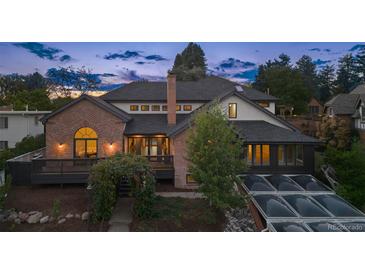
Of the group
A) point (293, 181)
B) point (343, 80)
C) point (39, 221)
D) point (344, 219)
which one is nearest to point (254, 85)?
point (343, 80)

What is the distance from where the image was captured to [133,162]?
12.9 meters

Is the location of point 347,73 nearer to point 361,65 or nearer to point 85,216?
point 361,65

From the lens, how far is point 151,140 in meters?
19.7

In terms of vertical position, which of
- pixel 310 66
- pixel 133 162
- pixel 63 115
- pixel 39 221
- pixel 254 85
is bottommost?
pixel 39 221

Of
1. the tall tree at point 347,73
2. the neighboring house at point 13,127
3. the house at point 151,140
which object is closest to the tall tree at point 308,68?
the tall tree at point 347,73

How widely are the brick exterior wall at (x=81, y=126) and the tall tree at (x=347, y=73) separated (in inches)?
1629

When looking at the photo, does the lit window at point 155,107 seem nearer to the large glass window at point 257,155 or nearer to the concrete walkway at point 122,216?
the large glass window at point 257,155

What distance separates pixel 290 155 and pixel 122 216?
1072 cm

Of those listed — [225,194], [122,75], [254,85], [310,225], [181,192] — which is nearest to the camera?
[310,225]

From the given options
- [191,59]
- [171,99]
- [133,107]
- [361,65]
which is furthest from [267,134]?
[191,59]

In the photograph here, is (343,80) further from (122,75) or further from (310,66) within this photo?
(122,75)

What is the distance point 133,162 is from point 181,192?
4.10 metres

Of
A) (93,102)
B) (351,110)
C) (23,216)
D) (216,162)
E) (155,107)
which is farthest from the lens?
(351,110)

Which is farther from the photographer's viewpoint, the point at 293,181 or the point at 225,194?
the point at 293,181
